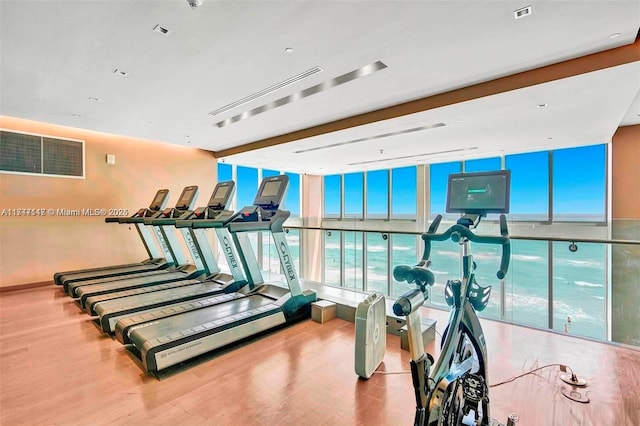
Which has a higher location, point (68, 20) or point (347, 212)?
point (68, 20)

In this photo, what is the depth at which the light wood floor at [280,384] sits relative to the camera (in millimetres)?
1889

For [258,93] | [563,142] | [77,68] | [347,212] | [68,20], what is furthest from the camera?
[347,212]

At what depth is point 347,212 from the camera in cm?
1079

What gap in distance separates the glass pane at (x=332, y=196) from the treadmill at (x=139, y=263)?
6.28 metres

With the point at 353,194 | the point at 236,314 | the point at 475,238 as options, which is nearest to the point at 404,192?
the point at 353,194

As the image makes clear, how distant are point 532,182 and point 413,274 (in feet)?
23.9

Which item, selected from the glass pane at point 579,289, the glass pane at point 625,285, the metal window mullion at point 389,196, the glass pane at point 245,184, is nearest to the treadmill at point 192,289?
the glass pane at point 579,289

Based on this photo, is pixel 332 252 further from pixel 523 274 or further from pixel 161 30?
pixel 161 30

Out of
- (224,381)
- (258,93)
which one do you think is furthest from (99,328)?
(258,93)

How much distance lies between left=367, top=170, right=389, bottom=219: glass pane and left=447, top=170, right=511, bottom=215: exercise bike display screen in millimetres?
7511

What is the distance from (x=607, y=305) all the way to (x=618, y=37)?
333 centimetres

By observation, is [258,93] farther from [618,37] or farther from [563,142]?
Answer: [563,142]

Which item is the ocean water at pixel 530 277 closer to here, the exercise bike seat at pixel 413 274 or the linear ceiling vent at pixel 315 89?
the exercise bike seat at pixel 413 274

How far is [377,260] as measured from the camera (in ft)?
16.6
